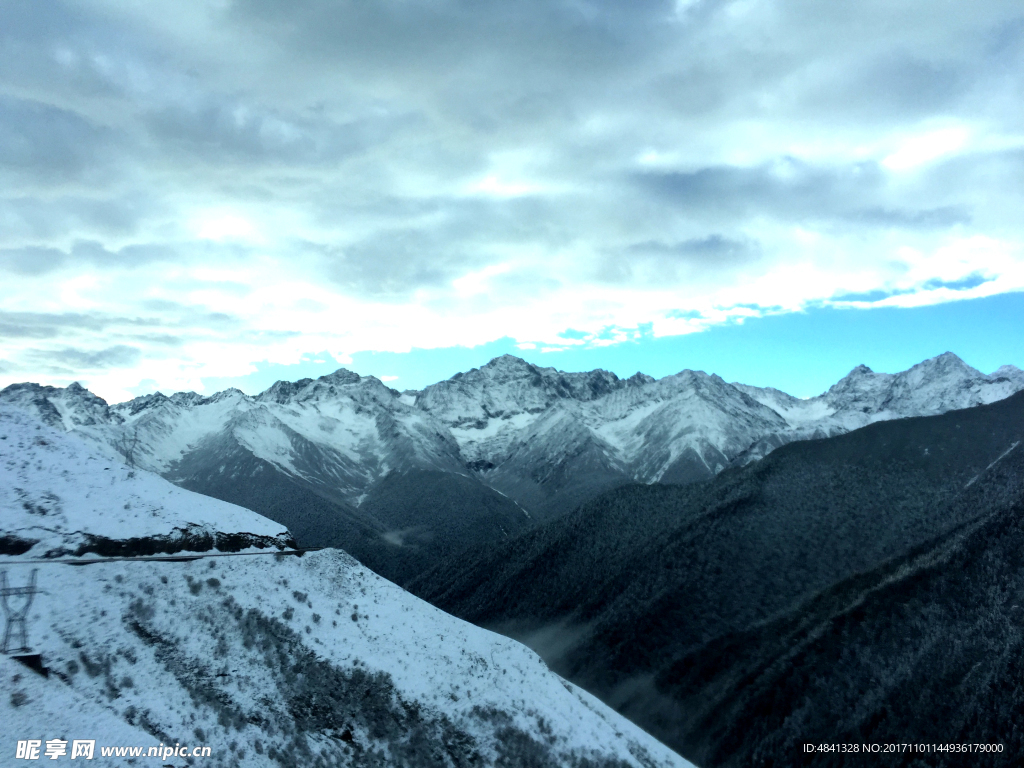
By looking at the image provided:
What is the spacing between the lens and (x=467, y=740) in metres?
55.8

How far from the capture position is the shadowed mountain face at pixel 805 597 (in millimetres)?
97625

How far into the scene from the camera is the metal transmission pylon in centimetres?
4409

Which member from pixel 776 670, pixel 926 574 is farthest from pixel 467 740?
pixel 926 574

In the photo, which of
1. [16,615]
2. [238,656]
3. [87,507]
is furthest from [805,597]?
[16,615]

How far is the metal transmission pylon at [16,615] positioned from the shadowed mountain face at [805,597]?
297 feet

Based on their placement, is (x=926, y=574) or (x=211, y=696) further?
(x=926, y=574)

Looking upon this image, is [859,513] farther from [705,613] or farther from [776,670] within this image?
[776,670]

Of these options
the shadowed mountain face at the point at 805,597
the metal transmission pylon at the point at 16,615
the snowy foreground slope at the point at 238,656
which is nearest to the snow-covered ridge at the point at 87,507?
the snowy foreground slope at the point at 238,656

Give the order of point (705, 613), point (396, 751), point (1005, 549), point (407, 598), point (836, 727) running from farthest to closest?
1. point (705, 613)
2. point (1005, 549)
3. point (836, 727)
4. point (407, 598)
5. point (396, 751)

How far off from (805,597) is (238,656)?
109882mm

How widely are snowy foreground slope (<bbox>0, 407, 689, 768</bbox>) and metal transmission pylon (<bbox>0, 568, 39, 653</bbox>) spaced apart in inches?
26.7

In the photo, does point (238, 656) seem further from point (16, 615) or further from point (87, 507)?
point (87, 507)

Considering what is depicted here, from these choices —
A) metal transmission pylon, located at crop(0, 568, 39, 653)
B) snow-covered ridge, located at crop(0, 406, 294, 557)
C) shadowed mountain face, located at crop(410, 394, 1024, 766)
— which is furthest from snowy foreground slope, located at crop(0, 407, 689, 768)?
shadowed mountain face, located at crop(410, 394, 1024, 766)

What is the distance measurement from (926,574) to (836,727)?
103 feet
